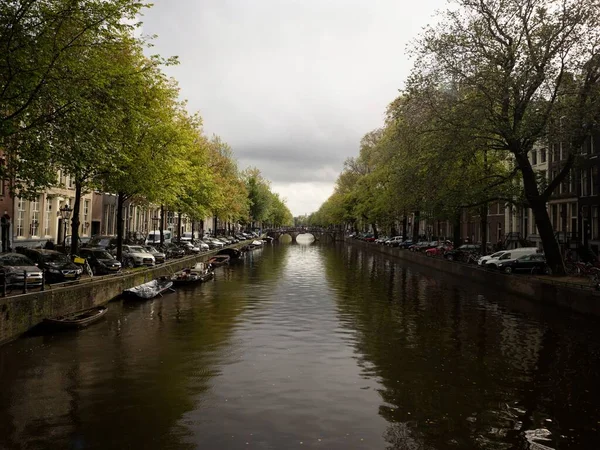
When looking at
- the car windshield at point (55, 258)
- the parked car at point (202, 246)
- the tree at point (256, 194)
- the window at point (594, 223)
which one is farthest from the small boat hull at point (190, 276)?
the tree at point (256, 194)

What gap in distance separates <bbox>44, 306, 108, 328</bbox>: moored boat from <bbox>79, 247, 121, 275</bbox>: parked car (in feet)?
29.8

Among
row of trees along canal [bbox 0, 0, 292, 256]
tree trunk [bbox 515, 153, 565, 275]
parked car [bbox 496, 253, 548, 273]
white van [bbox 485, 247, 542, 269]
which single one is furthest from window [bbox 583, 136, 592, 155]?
row of trees along canal [bbox 0, 0, 292, 256]

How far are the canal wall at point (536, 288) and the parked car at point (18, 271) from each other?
2491 cm

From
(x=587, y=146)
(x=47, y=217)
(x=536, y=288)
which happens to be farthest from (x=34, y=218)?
(x=587, y=146)

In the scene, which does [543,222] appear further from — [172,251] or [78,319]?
[172,251]

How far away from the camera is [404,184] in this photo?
1378 inches

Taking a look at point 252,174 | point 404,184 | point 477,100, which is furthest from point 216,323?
point 252,174

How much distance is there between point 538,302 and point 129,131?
2475cm

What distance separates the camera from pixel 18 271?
22109 mm

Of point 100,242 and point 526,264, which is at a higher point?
point 100,242

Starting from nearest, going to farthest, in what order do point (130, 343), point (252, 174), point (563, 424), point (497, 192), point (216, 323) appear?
point (563, 424)
point (130, 343)
point (216, 323)
point (497, 192)
point (252, 174)

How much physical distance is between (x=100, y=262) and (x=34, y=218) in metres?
17.1

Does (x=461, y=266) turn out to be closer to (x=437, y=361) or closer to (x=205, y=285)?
(x=205, y=285)

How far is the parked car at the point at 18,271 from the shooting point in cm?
2098
